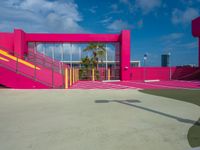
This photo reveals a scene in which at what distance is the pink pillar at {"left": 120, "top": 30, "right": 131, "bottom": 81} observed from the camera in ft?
91.2

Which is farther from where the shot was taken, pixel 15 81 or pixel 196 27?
pixel 196 27

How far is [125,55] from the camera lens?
2809cm

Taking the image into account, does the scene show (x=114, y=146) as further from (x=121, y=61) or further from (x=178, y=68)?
(x=178, y=68)

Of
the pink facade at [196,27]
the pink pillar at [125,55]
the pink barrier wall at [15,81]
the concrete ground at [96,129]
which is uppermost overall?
the pink facade at [196,27]

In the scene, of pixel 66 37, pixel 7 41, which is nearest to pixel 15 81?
pixel 66 37

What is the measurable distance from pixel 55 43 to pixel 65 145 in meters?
26.9

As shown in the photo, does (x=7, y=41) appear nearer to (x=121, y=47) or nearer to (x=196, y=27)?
(x=121, y=47)

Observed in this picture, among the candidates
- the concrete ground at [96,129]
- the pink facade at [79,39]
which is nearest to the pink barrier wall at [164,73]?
the pink facade at [79,39]

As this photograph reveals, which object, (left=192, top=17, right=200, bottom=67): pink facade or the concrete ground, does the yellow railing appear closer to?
the concrete ground

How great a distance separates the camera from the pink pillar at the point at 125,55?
91.2 ft

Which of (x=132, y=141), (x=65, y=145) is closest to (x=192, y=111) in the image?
(x=132, y=141)

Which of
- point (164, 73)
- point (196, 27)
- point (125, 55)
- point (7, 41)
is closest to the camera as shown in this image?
point (7, 41)

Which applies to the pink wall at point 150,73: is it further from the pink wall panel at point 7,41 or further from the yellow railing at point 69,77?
the pink wall panel at point 7,41

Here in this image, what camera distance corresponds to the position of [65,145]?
407 centimetres
